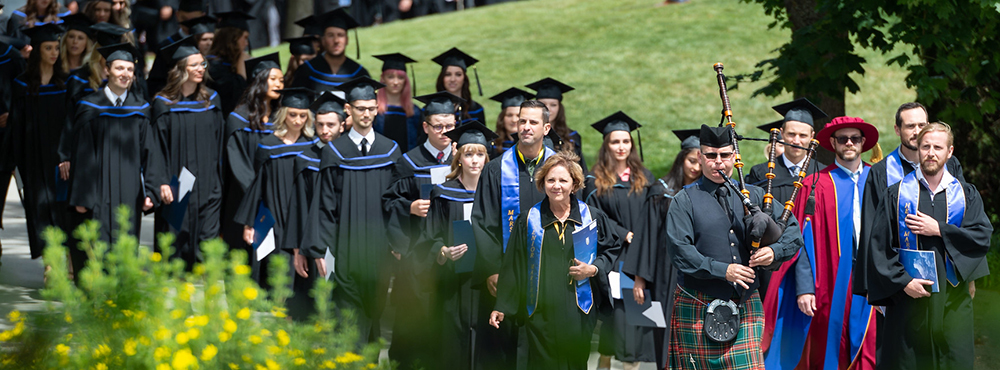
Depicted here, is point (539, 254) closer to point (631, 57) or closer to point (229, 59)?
point (229, 59)

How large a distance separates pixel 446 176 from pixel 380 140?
2.66ft

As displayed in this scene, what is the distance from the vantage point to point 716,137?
5.41 meters

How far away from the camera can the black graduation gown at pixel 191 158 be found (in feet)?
28.4

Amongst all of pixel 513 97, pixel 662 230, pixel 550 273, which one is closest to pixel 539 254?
pixel 550 273

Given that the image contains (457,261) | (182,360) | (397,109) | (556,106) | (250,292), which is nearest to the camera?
(182,360)

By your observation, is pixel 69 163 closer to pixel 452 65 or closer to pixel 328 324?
pixel 452 65

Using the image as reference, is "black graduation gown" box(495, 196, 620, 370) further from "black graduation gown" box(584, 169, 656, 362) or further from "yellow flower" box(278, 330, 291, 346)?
"yellow flower" box(278, 330, 291, 346)

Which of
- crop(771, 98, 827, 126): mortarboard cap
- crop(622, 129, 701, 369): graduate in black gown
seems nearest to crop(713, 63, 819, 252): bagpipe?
crop(622, 129, 701, 369): graduate in black gown

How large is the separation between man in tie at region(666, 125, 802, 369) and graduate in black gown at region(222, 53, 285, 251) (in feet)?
13.7

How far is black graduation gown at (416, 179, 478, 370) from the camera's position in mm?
6719

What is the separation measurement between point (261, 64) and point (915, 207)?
18.0 ft

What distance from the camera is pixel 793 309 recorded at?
6.57m

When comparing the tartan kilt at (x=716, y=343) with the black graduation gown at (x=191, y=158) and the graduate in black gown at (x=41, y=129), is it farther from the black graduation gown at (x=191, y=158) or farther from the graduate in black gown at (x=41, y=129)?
the graduate in black gown at (x=41, y=129)

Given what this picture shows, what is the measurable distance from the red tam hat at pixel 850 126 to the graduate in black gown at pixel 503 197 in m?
1.88
